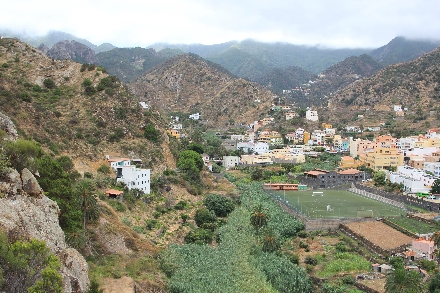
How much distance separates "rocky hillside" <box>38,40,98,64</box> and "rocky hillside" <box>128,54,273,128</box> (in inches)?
1103

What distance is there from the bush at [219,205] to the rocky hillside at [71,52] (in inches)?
4846

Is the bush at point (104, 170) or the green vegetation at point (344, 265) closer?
the green vegetation at point (344, 265)

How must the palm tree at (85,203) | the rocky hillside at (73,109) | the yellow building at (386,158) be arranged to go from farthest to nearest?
the yellow building at (386,158) → the rocky hillside at (73,109) → the palm tree at (85,203)

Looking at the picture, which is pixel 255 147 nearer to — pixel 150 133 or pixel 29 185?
pixel 150 133

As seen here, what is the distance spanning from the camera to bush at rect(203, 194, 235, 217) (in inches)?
1559

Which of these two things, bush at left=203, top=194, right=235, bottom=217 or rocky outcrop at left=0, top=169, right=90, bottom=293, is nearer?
rocky outcrop at left=0, top=169, right=90, bottom=293

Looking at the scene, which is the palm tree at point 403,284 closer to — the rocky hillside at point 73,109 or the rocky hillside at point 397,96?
the rocky hillside at point 73,109

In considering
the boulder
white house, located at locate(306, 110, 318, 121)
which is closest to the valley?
the boulder

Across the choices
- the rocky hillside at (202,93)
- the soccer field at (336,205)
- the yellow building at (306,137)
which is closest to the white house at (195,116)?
the rocky hillside at (202,93)

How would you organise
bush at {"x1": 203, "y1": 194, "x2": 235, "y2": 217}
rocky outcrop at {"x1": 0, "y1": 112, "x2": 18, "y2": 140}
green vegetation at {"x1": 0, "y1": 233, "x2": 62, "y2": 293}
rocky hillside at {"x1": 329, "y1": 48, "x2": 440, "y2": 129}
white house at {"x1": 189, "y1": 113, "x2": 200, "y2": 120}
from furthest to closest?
white house at {"x1": 189, "y1": 113, "x2": 200, "y2": 120} < rocky hillside at {"x1": 329, "y1": 48, "x2": 440, "y2": 129} < bush at {"x1": 203, "y1": 194, "x2": 235, "y2": 217} < rocky outcrop at {"x1": 0, "y1": 112, "x2": 18, "y2": 140} < green vegetation at {"x1": 0, "y1": 233, "x2": 62, "y2": 293}

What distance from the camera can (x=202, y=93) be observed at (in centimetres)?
13388

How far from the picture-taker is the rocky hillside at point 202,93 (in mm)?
120062

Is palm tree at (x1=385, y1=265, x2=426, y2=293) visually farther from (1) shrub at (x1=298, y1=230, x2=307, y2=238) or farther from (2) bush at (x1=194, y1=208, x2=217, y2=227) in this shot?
(2) bush at (x1=194, y1=208, x2=217, y2=227)

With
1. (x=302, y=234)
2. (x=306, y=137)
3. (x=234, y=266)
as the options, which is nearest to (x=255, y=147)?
(x=306, y=137)
